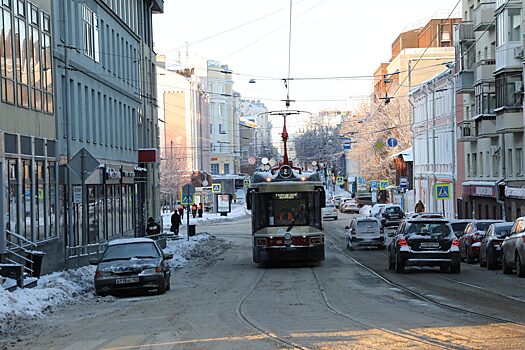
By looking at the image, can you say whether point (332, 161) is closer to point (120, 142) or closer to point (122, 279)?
point (120, 142)

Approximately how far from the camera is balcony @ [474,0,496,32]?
53031 millimetres

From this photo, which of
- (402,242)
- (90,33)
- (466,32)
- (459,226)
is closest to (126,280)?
(402,242)

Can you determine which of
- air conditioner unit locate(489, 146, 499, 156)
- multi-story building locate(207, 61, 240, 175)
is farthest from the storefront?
multi-story building locate(207, 61, 240, 175)

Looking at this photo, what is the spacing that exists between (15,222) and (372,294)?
425 inches

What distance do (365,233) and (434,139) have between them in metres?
29.1

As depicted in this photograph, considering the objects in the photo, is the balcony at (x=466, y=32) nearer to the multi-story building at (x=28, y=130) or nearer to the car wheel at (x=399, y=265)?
the multi-story building at (x=28, y=130)

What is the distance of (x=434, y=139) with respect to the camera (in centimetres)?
7125

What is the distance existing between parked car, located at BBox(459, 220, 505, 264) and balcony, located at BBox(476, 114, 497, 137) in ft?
54.2

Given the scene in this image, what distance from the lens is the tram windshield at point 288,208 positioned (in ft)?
99.7

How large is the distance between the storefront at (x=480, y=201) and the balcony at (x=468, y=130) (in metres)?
2.82

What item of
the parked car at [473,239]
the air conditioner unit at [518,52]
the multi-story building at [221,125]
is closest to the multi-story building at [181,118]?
the multi-story building at [221,125]

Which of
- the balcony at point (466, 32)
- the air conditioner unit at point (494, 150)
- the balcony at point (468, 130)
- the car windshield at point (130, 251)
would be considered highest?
the balcony at point (466, 32)

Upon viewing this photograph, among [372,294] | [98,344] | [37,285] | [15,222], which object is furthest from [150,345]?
[15,222]

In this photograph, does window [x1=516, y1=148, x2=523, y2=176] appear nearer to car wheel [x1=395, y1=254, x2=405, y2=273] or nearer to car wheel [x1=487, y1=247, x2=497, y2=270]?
car wheel [x1=487, y1=247, x2=497, y2=270]
